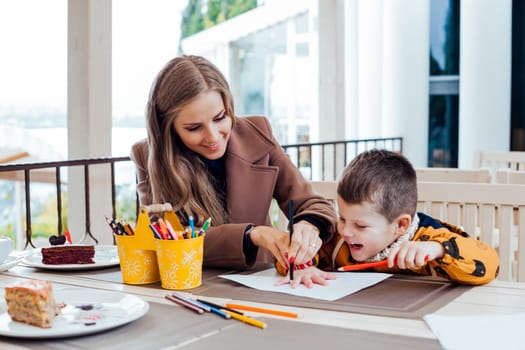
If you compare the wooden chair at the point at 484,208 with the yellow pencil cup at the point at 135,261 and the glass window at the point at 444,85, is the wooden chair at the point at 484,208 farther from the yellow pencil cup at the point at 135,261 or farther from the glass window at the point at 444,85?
the glass window at the point at 444,85

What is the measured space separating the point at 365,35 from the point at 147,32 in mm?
2992

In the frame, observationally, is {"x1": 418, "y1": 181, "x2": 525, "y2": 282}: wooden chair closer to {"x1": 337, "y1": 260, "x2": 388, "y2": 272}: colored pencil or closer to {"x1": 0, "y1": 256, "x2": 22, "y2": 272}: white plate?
{"x1": 337, "y1": 260, "x2": 388, "y2": 272}: colored pencil

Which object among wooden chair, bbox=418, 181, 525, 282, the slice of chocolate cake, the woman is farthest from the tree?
the slice of chocolate cake

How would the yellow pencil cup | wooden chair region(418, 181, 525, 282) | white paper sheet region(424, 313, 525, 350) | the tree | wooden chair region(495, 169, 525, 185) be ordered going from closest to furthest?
white paper sheet region(424, 313, 525, 350), the yellow pencil cup, wooden chair region(418, 181, 525, 282), wooden chair region(495, 169, 525, 185), the tree

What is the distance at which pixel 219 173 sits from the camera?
1.95 m

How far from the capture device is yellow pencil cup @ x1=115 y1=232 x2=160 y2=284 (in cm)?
142

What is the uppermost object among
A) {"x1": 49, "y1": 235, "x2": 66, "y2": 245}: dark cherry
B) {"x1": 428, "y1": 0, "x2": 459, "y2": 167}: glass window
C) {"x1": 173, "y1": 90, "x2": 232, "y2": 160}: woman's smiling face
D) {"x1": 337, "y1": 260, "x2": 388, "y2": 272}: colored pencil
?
{"x1": 428, "y1": 0, "x2": 459, "y2": 167}: glass window

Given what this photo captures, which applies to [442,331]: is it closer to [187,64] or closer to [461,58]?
[187,64]

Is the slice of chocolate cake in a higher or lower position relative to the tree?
lower

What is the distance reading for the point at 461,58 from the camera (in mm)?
5785

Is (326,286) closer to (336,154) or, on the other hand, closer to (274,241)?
(274,241)

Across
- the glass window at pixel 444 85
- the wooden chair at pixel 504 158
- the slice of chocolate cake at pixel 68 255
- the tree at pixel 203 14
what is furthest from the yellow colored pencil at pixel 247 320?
the tree at pixel 203 14

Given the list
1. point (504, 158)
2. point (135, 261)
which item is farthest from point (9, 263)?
point (504, 158)

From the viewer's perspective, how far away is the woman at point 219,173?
1583mm
